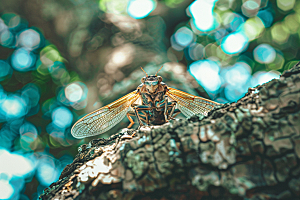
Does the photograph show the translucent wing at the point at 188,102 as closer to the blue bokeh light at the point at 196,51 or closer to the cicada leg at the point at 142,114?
the cicada leg at the point at 142,114

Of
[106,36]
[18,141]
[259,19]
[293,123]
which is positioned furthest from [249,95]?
[18,141]

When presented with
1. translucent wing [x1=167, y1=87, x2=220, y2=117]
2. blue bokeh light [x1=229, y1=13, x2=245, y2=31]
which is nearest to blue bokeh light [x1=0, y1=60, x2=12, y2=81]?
translucent wing [x1=167, y1=87, x2=220, y2=117]

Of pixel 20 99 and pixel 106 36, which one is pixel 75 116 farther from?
pixel 106 36

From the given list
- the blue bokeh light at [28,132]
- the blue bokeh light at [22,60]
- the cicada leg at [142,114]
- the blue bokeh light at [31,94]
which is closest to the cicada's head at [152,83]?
the cicada leg at [142,114]

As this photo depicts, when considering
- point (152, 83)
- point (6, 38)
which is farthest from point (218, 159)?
point (6, 38)

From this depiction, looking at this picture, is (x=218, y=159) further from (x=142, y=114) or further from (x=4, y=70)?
(x=4, y=70)

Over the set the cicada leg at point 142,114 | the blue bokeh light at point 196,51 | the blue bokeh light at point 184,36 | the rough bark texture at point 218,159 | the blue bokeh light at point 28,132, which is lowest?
the rough bark texture at point 218,159

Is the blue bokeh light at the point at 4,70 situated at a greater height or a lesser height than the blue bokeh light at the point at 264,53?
greater
